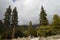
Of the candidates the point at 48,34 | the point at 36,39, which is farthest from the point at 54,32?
the point at 36,39

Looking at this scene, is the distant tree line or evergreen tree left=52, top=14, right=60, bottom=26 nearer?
the distant tree line

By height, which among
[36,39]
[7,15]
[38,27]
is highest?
[7,15]

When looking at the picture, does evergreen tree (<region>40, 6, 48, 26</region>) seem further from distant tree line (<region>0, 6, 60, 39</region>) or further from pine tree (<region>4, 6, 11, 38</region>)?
pine tree (<region>4, 6, 11, 38</region>)

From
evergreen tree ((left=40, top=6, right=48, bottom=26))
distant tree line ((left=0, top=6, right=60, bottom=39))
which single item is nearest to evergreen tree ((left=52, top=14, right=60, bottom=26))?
distant tree line ((left=0, top=6, right=60, bottom=39))

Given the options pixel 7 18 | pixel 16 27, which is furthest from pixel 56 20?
pixel 7 18

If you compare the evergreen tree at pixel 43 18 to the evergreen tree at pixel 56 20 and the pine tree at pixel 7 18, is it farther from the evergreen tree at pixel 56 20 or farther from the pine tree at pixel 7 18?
the pine tree at pixel 7 18

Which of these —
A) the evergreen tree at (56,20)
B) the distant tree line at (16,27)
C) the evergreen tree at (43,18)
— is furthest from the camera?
the evergreen tree at (56,20)

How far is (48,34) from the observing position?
55.7ft

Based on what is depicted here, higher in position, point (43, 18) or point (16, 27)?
point (43, 18)

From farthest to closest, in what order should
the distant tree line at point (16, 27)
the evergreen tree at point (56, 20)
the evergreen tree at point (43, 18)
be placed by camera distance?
the evergreen tree at point (56, 20) < the evergreen tree at point (43, 18) < the distant tree line at point (16, 27)

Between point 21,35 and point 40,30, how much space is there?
281 cm

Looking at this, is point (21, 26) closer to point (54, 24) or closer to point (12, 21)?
point (12, 21)

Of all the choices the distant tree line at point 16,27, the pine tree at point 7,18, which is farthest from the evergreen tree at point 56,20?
the pine tree at point 7,18

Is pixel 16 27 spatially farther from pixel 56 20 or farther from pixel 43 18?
pixel 56 20
